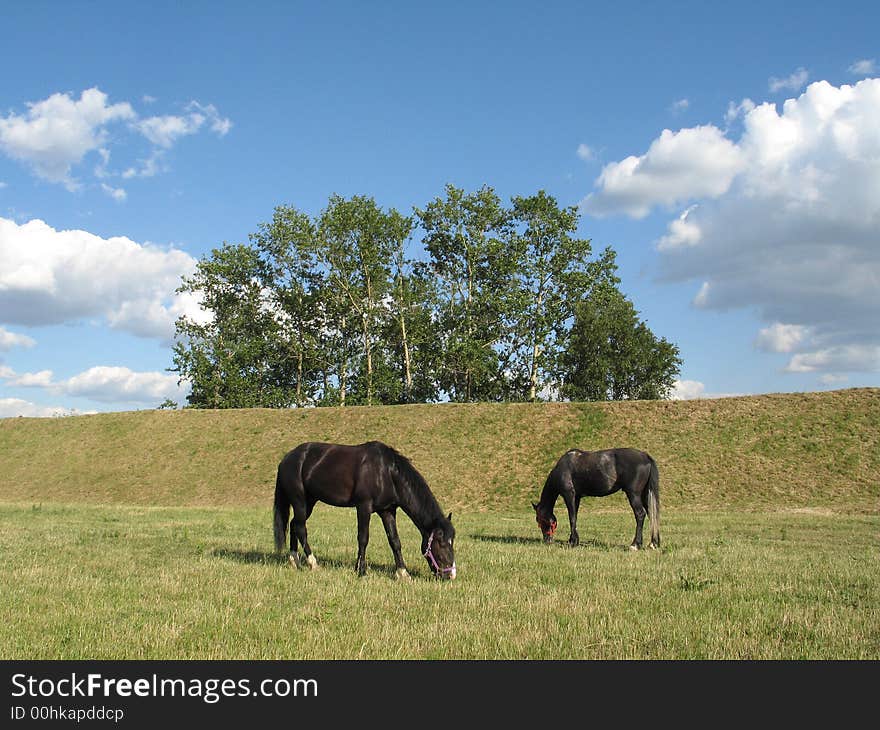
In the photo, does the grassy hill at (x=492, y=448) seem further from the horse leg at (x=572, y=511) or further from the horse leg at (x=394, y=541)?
the horse leg at (x=394, y=541)

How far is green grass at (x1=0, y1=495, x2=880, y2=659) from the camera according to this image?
774 cm

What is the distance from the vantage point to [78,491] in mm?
Result: 43969

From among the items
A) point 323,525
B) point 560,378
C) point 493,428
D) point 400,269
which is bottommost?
point 323,525

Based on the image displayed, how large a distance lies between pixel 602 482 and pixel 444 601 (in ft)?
31.0

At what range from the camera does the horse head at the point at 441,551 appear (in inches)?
484

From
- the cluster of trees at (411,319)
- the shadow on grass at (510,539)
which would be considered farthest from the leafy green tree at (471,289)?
the shadow on grass at (510,539)

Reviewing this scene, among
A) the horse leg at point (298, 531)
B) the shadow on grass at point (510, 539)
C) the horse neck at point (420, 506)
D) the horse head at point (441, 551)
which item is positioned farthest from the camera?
the shadow on grass at point (510, 539)

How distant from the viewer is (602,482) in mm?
18594

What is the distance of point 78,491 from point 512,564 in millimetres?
39135

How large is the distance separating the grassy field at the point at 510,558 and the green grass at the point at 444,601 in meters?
0.05

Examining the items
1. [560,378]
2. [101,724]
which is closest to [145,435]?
[560,378]

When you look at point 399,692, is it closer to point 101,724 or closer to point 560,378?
point 101,724

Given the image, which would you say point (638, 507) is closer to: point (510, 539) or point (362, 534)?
point (510, 539)

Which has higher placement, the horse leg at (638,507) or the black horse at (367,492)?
the black horse at (367,492)
